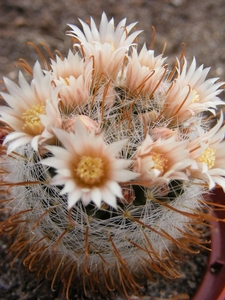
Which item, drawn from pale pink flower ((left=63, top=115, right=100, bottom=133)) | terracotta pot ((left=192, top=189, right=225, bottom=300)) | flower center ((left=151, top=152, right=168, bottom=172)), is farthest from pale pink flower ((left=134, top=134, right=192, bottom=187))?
terracotta pot ((left=192, top=189, right=225, bottom=300))

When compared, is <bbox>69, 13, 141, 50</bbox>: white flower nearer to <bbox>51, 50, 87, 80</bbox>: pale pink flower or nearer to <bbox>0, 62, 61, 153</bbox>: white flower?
<bbox>51, 50, 87, 80</bbox>: pale pink flower

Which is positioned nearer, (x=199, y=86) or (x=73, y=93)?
(x=73, y=93)

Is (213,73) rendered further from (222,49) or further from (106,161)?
(106,161)

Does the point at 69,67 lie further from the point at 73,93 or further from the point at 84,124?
the point at 84,124

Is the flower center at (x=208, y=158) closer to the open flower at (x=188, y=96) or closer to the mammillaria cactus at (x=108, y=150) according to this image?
the mammillaria cactus at (x=108, y=150)

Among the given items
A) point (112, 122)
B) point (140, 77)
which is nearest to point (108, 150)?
point (112, 122)

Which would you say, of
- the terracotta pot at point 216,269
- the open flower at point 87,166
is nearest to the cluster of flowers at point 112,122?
the open flower at point 87,166

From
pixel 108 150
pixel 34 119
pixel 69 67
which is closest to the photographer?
pixel 108 150

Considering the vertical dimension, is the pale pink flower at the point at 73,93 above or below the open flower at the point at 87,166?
above
